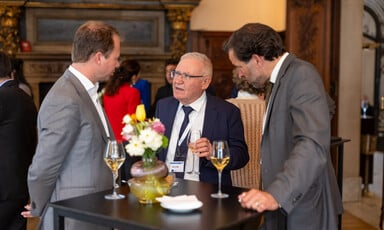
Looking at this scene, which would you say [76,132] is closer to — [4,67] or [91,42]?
[91,42]

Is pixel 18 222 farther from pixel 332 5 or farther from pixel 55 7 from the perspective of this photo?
pixel 55 7

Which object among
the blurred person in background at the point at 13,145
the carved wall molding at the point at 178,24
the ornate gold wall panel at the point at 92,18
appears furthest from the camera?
the carved wall molding at the point at 178,24

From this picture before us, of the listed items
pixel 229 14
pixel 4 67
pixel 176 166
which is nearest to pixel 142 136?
pixel 176 166

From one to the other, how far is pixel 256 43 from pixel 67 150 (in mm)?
914

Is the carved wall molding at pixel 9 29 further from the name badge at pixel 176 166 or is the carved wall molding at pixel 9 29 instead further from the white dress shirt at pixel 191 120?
the name badge at pixel 176 166

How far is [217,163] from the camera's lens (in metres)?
2.36

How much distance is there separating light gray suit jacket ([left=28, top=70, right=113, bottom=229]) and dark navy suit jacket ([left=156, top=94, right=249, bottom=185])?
612 mm

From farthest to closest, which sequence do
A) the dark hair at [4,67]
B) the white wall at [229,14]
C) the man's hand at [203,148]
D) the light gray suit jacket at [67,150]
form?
1. the white wall at [229,14]
2. the dark hair at [4,67]
3. the man's hand at [203,148]
4. the light gray suit jacket at [67,150]

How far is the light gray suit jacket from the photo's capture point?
8.24ft

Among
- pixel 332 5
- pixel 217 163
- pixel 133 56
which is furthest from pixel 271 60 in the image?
pixel 133 56

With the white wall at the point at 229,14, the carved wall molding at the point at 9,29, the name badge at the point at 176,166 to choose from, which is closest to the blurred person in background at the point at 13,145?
the name badge at the point at 176,166

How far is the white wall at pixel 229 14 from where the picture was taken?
8.45 metres

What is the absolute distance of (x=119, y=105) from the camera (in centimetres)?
568

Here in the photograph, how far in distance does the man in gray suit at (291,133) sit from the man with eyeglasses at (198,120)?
608mm
